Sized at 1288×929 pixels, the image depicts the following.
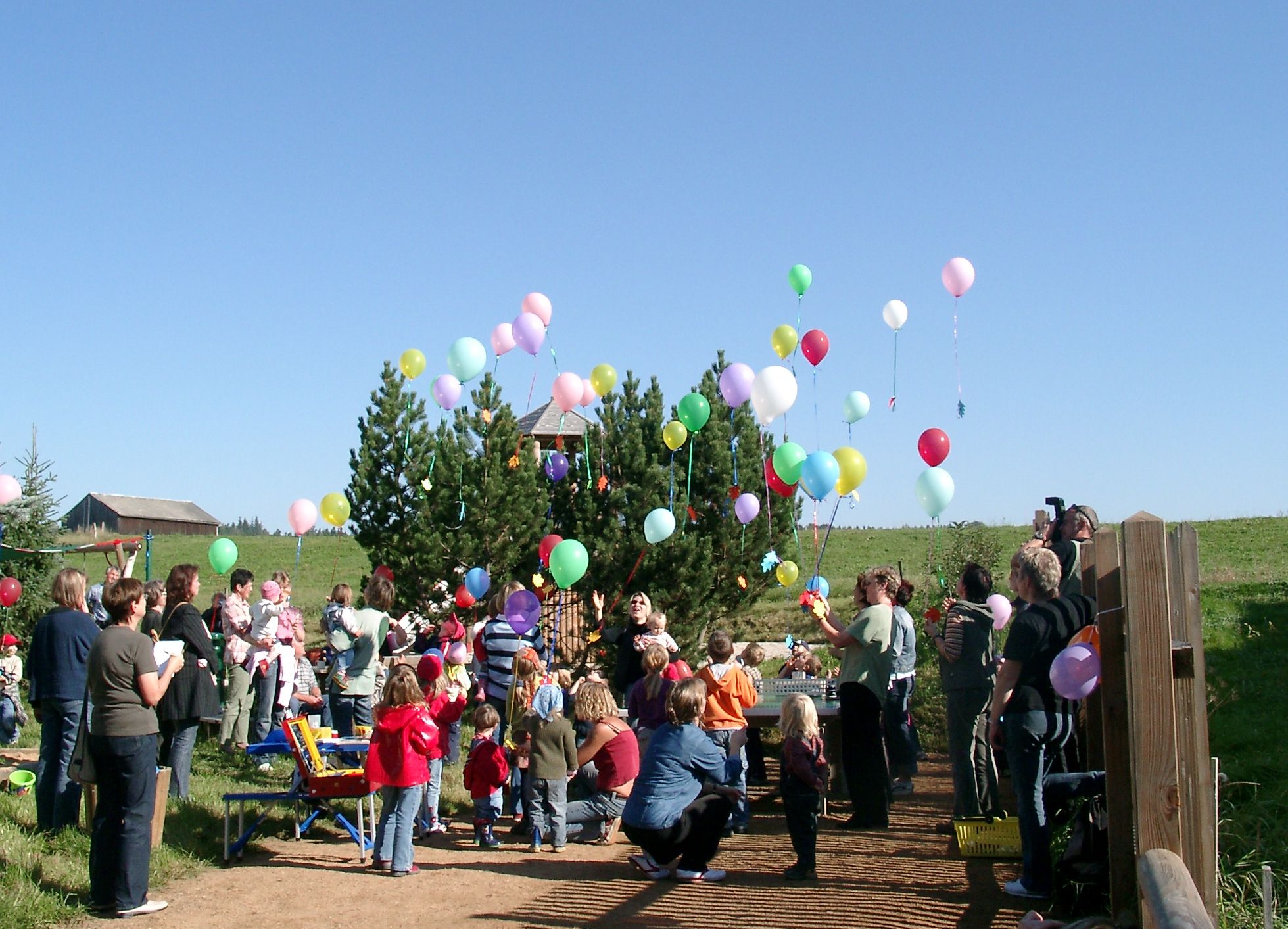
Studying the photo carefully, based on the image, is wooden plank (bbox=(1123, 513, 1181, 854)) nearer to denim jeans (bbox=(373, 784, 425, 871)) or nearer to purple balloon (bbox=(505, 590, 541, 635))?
denim jeans (bbox=(373, 784, 425, 871))

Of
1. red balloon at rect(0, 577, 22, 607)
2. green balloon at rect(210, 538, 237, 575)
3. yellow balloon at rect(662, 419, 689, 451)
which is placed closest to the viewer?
green balloon at rect(210, 538, 237, 575)

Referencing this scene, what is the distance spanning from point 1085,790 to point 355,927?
3422 millimetres

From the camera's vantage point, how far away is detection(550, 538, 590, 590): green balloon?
10633 millimetres

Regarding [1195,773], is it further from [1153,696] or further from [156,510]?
[156,510]

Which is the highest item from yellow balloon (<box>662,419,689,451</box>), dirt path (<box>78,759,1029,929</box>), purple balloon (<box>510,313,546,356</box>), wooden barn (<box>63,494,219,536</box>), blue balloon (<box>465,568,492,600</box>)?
wooden barn (<box>63,494,219,536</box>)

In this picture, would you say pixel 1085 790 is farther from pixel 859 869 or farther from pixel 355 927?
Result: pixel 355 927

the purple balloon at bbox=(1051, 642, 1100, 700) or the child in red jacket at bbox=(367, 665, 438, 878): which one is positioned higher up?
the purple balloon at bbox=(1051, 642, 1100, 700)

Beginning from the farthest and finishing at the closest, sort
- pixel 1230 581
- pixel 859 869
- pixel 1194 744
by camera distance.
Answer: pixel 1230 581 → pixel 859 869 → pixel 1194 744

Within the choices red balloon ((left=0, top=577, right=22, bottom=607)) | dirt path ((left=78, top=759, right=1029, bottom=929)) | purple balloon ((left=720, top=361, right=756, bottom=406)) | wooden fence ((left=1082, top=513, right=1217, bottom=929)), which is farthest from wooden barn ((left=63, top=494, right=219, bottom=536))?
wooden fence ((left=1082, top=513, right=1217, bottom=929))

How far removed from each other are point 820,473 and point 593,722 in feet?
11.1

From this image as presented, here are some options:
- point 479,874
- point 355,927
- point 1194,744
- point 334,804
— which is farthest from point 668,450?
point 1194,744

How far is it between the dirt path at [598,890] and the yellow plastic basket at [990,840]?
0.10 metres

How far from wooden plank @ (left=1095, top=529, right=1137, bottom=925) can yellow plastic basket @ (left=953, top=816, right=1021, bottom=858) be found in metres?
1.71

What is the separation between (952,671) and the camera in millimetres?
6465
